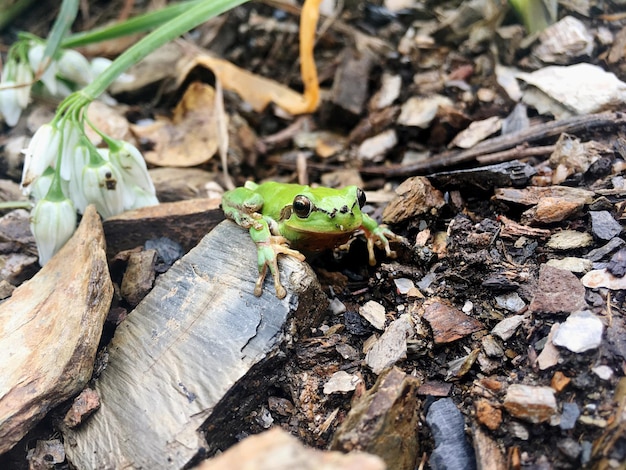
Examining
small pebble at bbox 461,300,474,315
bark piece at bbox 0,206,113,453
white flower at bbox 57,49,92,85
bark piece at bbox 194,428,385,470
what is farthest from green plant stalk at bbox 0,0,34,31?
bark piece at bbox 194,428,385,470

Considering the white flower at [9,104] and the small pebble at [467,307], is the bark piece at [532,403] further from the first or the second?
the white flower at [9,104]

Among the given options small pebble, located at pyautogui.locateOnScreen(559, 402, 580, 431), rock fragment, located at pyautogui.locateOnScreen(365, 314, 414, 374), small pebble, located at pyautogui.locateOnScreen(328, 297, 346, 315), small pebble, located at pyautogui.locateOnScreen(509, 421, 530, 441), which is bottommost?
small pebble, located at pyautogui.locateOnScreen(328, 297, 346, 315)

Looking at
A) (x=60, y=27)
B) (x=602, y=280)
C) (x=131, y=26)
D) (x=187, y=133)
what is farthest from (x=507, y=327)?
(x=60, y=27)

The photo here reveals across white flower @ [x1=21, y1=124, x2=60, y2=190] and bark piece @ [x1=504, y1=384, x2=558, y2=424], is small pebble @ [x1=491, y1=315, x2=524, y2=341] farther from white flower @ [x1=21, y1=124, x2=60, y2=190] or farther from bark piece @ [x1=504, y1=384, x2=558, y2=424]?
white flower @ [x1=21, y1=124, x2=60, y2=190]

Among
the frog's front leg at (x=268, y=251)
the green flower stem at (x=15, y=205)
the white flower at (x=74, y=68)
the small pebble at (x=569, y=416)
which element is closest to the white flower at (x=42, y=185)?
the green flower stem at (x=15, y=205)

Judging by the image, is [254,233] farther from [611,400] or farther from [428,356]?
[611,400]

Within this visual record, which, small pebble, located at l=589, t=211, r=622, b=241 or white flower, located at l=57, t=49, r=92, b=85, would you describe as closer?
small pebble, located at l=589, t=211, r=622, b=241

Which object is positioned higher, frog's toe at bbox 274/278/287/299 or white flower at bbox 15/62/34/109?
white flower at bbox 15/62/34/109
